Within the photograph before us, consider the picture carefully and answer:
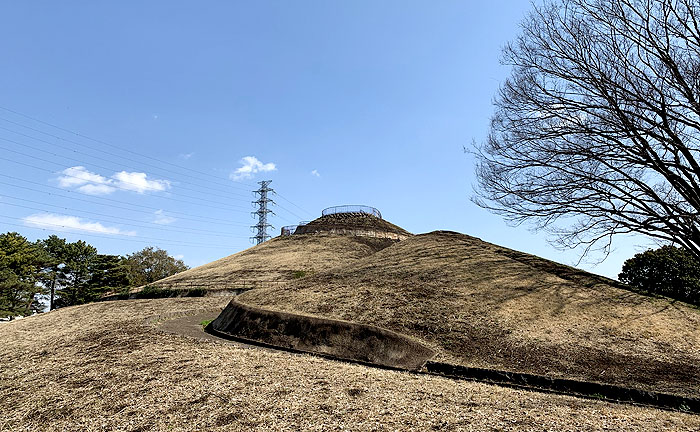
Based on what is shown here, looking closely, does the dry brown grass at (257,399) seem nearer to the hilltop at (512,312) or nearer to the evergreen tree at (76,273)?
the hilltop at (512,312)

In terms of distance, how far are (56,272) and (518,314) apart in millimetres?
56653

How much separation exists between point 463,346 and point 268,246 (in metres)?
34.9

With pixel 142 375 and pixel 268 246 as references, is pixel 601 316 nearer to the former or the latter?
pixel 142 375

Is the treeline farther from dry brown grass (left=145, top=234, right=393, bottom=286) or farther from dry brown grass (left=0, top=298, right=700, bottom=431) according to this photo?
dry brown grass (left=0, top=298, right=700, bottom=431)

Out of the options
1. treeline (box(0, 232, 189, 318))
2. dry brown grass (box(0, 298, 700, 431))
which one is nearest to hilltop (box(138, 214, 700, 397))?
dry brown grass (box(0, 298, 700, 431))

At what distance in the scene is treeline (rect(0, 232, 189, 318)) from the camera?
42.3m

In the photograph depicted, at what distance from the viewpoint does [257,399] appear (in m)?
7.16

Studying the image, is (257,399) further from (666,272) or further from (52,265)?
(52,265)

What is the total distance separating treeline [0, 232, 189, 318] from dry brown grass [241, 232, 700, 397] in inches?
1468

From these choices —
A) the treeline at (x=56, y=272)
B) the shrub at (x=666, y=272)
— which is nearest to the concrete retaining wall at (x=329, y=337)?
the shrub at (x=666, y=272)

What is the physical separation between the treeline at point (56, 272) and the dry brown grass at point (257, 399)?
38.1 m

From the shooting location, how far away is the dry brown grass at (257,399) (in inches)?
246

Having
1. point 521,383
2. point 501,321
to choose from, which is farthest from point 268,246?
point 521,383

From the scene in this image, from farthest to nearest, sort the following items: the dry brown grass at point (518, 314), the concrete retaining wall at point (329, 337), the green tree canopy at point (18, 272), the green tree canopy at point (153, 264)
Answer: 1. the green tree canopy at point (153, 264)
2. the green tree canopy at point (18, 272)
3. the concrete retaining wall at point (329, 337)
4. the dry brown grass at point (518, 314)
